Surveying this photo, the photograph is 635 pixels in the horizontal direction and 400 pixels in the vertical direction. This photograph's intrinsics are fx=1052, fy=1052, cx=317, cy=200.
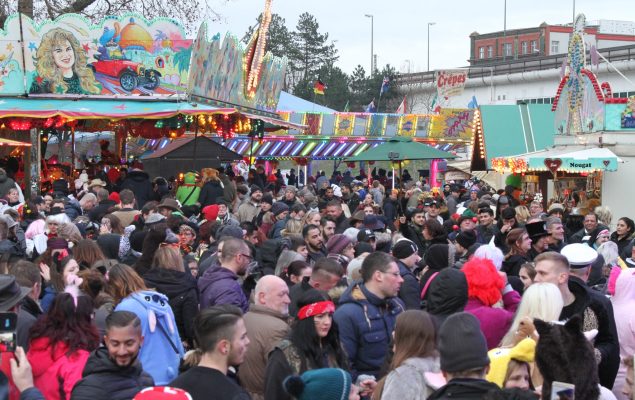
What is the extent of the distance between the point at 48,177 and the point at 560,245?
14.4 metres

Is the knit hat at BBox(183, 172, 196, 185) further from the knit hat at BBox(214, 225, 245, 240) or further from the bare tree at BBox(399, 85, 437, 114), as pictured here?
the bare tree at BBox(399, 85, 437, 114)

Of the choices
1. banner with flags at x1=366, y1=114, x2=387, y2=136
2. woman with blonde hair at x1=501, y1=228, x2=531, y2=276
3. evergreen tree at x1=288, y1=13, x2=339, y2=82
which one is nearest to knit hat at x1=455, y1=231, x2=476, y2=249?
woman with blonde hair at x1=501, y1=228, x2=531, y2=276

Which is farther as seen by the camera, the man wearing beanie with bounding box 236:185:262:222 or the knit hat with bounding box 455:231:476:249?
the man wearing beanie with bounding box 236:185:262:222

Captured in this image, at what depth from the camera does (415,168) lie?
5269 centimetres

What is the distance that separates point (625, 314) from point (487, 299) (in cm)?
115

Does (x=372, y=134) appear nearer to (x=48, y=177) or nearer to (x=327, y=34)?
(x=48, y=177)

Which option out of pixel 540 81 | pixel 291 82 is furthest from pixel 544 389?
pixel 291 82

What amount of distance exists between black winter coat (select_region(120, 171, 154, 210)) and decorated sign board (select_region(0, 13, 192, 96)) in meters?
2.84

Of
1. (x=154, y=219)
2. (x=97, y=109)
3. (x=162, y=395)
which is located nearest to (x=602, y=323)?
(x=162, y=395)

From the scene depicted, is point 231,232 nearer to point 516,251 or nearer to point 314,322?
point 516,251

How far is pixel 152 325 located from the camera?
6578 millimetres

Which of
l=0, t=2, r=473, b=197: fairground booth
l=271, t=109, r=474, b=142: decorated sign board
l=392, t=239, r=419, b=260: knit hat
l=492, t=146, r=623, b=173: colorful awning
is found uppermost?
l=0, t=2, r=473, b=197: fairground booth

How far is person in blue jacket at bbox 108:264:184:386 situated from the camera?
6.57m

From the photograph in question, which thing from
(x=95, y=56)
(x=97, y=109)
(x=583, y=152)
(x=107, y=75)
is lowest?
(x=583, y=152)
